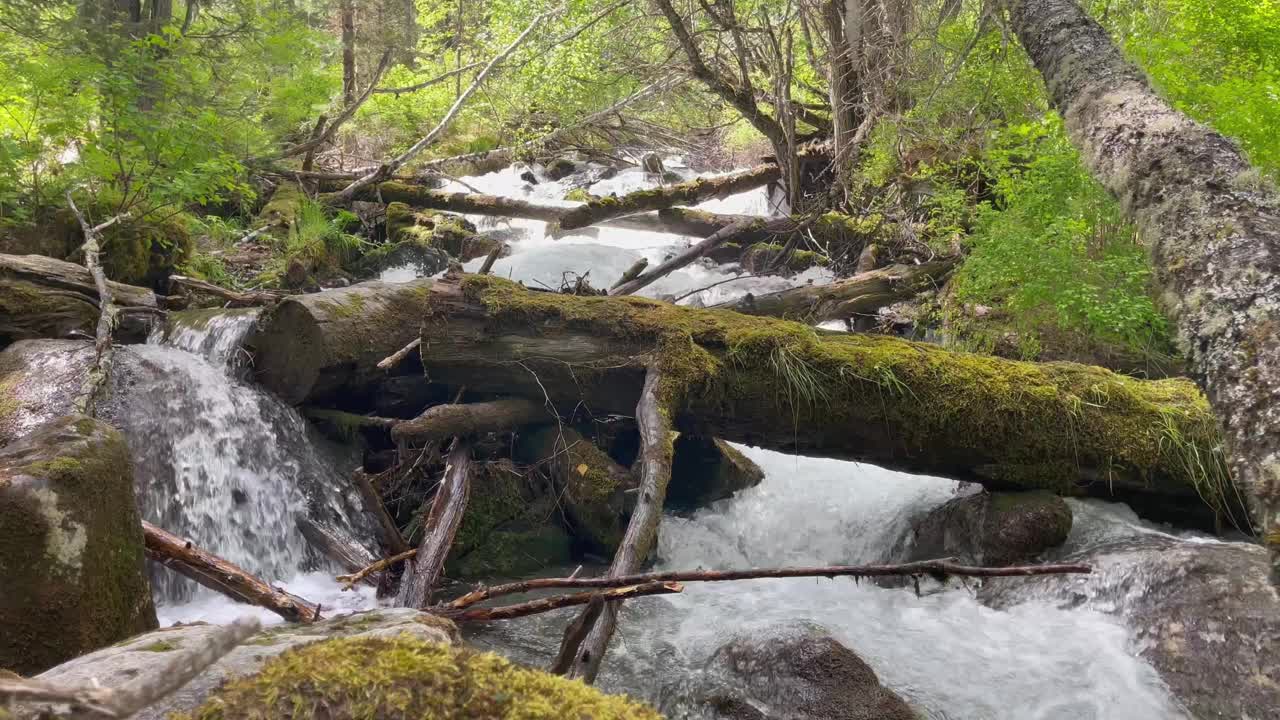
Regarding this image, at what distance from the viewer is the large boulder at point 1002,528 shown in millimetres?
4543

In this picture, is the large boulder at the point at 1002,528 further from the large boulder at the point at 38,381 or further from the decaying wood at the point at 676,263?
the large boulder at the point at 38,381

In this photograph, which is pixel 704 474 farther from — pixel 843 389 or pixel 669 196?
pixel 669 196

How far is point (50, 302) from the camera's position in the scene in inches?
220

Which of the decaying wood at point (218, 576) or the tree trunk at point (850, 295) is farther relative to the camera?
the tree trunk at point (850, 295)

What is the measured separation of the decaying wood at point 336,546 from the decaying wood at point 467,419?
73 cm

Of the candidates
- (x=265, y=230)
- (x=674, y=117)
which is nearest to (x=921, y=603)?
(x=265, y=230)

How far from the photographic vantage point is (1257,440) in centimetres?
171

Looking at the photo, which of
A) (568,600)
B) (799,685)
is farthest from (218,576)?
(799,685)

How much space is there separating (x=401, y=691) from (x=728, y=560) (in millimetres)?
4791

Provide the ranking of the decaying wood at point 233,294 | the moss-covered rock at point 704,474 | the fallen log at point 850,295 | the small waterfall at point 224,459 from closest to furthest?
1. the small waterfall at point 224,459
2. the moss-covered rock at point 704,474
3. the decaying wood at point 233,294
4. the fallen log at point 850,295

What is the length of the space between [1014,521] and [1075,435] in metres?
0.67

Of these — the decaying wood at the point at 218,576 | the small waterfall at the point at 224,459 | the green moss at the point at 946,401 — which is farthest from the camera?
the small waterfall at the point at 224,459

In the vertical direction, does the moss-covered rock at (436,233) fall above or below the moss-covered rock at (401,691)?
above

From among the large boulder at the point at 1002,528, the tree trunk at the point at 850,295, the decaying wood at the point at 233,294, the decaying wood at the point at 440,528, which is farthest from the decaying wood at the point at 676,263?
the large boulder at the point at 1002,528
